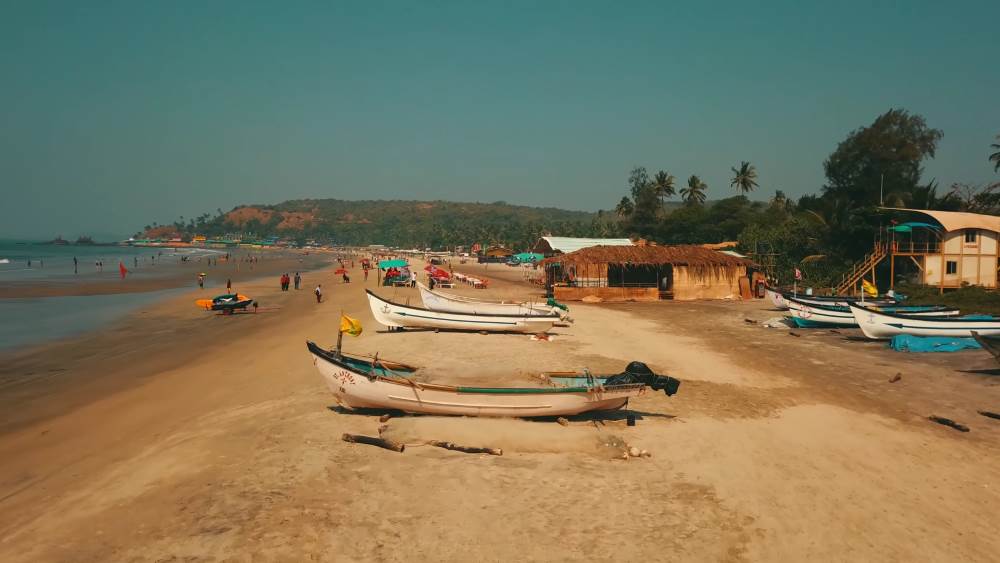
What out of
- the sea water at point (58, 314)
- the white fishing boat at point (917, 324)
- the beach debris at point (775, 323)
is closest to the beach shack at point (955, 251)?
the beach debris at point (775, 323)

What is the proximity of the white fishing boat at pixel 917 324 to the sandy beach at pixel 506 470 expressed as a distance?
2.25 metres

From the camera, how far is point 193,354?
68.2 ft

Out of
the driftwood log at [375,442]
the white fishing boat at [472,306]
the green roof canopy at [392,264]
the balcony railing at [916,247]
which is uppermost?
the balcony railing at [916,247]

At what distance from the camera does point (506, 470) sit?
30.7 ft

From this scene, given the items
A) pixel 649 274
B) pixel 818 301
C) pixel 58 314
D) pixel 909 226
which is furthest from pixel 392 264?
pixel 909 226

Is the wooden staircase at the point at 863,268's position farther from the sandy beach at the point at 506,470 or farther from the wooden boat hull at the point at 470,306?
the wooden boat hull at the point at 470,306

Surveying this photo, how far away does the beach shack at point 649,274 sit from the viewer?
35906 millimetres

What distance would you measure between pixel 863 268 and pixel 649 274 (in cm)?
1295

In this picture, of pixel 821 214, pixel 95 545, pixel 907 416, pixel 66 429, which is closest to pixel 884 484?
pixel 907 416

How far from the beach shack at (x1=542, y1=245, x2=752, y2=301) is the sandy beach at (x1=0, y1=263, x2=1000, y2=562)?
17399 mm

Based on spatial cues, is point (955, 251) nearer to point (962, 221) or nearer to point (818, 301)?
point (962, 221)

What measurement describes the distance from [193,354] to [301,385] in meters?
8.34

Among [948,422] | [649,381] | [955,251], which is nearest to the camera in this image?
[649,381]

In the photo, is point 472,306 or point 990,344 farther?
point 472,306
